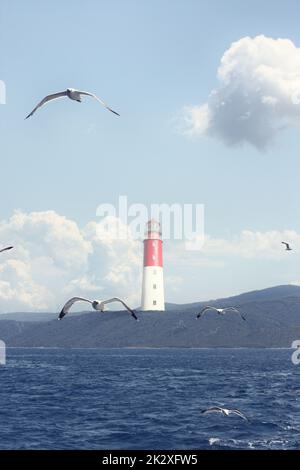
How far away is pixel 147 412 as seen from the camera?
57.9m

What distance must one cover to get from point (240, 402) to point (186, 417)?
41.1 feet

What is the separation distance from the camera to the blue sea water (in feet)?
144

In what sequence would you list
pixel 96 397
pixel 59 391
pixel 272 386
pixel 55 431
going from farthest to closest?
pixel 272 386 < pixel 59 391 < pixel 96 397 < pixel 55 431

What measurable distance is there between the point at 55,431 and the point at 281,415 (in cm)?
1799

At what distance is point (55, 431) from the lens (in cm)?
4838

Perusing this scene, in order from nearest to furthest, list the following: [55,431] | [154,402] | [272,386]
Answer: [55,431] → [154,402] → [272,386]

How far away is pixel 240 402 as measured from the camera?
65500mm

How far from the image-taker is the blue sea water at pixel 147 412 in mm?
43969

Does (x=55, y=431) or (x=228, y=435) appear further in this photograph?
(x=55, y=431)
